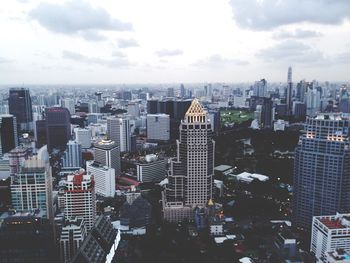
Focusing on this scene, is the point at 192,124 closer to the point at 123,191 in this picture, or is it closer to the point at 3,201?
the point at 123,191

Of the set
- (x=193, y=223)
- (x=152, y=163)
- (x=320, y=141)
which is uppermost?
(x=320, y=141)

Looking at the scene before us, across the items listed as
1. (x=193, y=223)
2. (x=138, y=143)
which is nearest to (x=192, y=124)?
(x=193, y=223)

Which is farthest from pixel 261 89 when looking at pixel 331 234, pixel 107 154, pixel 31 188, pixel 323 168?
pixel 31 188

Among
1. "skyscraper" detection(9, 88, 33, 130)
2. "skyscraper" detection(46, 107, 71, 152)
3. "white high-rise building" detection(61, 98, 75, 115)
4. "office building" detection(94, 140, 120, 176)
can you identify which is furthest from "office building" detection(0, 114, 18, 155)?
"white high-rise building" detection(61, 98, 75, 115)

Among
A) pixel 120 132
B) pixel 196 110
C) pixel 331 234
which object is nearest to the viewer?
pixel 331 234

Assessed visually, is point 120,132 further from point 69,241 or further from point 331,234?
point 331,234
